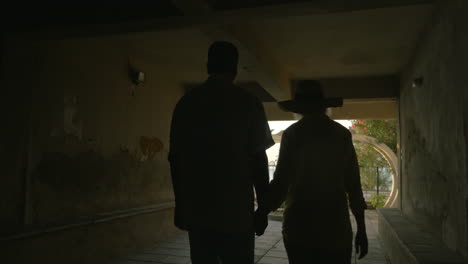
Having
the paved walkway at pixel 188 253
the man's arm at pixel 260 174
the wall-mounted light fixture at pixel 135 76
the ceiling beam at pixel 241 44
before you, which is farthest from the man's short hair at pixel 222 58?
the wall-mounted light fixture at pixel 135 76

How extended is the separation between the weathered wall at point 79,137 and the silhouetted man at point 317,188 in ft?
11.2

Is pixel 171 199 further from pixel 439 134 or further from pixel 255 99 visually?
pixel 255 99

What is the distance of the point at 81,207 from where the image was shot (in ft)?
17.0

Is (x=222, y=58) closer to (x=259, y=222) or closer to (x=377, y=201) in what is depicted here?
(x=259, y=222)

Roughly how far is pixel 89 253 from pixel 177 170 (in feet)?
13.5

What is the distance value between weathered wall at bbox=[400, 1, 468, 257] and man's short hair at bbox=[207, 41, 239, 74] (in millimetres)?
2201

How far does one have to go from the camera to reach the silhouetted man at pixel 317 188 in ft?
6.43

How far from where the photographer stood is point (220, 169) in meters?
1.67

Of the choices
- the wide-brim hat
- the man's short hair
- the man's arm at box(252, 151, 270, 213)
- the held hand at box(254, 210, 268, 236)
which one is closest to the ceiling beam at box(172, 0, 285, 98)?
the wide-brim hat

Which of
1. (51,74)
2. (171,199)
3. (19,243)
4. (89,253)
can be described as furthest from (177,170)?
(171,199)

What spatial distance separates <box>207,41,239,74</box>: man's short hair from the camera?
185cm

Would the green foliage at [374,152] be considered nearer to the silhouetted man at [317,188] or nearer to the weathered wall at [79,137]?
the weathered wall at [79,137]

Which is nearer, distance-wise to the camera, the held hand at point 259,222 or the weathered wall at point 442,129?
the held hand at point 259,222

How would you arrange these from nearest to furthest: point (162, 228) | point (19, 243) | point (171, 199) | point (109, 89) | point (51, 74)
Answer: point (19, 243) < point (51, 74) < point (109, 89) < point (162, 228) < point (171, 199)
